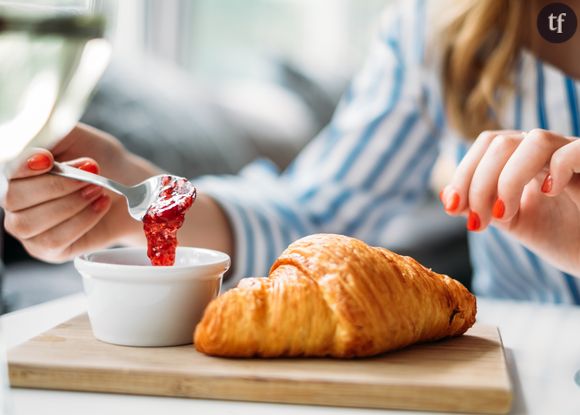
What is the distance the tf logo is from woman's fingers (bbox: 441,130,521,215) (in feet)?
0.40

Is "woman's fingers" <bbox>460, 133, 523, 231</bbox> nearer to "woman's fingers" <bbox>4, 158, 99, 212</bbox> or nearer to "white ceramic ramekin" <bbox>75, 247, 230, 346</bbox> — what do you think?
"white ceramic ramekin" <bbox>75, 247, 230, 346</bbox>

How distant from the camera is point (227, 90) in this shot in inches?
76.0

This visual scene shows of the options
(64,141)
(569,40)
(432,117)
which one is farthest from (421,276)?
(432,117)

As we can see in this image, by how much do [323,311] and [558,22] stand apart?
0.38 m

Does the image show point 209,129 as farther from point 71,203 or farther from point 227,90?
point 71,203

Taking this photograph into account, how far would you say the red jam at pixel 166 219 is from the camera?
0.63m

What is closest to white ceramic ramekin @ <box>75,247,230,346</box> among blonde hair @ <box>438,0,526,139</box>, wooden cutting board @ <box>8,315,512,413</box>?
wooden cutting board @ <box>8,315,512,413</box>

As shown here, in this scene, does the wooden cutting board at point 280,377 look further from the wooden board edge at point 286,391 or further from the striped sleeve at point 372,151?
the striped sleeve at point 372,151

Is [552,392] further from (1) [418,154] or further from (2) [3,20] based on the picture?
(1) [418,154]

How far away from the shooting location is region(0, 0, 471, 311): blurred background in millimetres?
1482

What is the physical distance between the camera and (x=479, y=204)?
2.24 ft

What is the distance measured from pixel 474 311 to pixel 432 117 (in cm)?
84

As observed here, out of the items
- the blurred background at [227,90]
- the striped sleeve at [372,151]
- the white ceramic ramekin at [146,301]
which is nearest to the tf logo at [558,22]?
the white ceramic ramekin at [146,301]

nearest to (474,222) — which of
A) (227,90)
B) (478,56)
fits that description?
(478,56)
